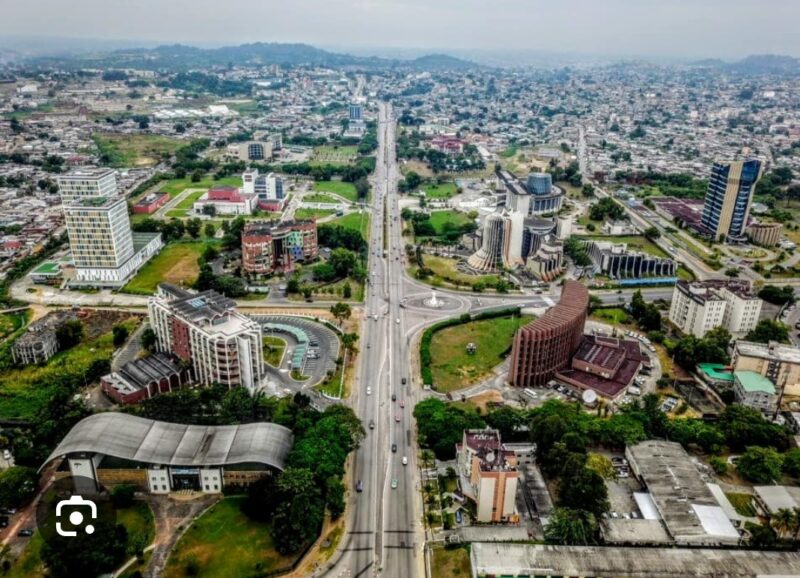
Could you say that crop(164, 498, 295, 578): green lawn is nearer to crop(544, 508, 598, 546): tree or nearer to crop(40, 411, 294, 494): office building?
crop(40, 411, 294, 494): office building

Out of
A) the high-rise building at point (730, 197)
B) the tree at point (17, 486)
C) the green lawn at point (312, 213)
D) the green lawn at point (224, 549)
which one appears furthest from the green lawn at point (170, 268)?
the high-rise building at point (730, 197)

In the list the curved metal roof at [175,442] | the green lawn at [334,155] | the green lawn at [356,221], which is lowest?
the green lawn at [356,221]

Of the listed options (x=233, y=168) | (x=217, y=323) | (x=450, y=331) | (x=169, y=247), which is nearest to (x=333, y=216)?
(x=169, y=247)

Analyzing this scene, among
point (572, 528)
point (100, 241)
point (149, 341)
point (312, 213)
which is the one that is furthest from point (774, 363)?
point (312, 213)

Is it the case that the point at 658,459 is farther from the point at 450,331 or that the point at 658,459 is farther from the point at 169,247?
the point at 169,247

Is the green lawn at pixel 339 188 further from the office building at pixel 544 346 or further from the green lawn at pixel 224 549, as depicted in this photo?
the green lawn at pixel 224 549

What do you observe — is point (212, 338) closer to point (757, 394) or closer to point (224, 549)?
point (224, 549)
